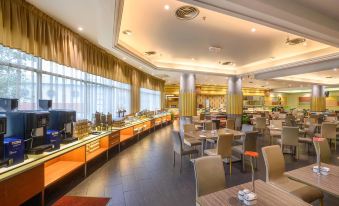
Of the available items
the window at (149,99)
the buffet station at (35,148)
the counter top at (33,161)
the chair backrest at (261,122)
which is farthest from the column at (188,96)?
the counter top at (33,161)

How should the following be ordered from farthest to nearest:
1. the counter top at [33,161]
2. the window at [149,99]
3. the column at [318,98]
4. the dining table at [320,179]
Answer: the column at [318,98] → the window at [149,99] → the counter top at [33,161] → the dining table at [320,179]

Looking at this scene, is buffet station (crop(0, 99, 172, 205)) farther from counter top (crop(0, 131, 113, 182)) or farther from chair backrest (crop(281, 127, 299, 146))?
chair backrest (crop(281, 127, 299, 146))

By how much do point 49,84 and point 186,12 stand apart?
335 cm

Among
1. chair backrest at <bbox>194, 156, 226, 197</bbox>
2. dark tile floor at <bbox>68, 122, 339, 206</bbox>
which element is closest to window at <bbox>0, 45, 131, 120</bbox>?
dark tile floor at <bbox>68, 122, 339, 206</bbox>

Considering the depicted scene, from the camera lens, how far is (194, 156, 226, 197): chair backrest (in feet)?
6.61

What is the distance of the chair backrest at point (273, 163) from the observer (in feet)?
8.30

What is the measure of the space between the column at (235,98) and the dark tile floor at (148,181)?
5.09 m

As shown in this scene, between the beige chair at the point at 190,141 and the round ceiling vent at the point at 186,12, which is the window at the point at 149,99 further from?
the round ceiling vent at the point at 186,12

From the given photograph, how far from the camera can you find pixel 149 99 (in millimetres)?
12055

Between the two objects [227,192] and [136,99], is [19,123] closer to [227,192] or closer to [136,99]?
[227,192]

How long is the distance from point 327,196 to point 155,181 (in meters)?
3.06

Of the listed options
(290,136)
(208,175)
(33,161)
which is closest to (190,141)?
(290,136)

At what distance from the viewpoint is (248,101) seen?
1847 cm

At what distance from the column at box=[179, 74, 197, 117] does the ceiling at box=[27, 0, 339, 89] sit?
127cm
